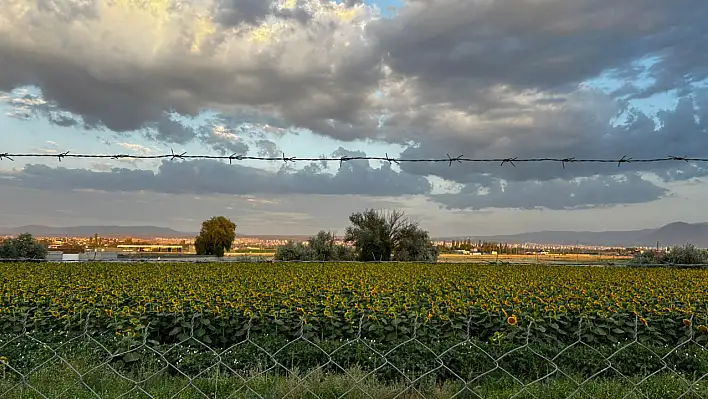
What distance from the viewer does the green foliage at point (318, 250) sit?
2294cm

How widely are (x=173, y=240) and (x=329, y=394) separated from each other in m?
12.7

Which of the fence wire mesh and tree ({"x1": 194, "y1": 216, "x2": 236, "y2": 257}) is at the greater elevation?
tree ({"x1": 194, "y1": 216, "x2": 236, "y2": 257})

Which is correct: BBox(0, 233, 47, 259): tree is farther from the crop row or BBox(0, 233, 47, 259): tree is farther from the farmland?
the farmland

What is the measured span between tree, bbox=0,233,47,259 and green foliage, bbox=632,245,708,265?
21703mm

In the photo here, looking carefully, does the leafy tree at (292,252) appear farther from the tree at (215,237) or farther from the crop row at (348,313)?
the crop row at (348,313)

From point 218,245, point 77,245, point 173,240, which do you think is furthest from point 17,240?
point 173,240

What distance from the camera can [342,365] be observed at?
5.96 meters

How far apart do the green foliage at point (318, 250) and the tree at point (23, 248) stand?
8.67m

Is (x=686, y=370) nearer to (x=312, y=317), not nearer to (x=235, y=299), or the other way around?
(x=312, y=317)

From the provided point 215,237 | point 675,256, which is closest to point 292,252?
point 215,237

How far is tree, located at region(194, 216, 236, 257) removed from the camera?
2130 cm

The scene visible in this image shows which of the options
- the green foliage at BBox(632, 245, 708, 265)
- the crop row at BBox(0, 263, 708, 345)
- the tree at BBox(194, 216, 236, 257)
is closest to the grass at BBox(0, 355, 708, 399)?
the crop row at BBox(0, 263, 708, 345)

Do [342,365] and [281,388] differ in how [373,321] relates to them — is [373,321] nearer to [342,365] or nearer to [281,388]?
[342,365]

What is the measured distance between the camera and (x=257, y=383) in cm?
463
